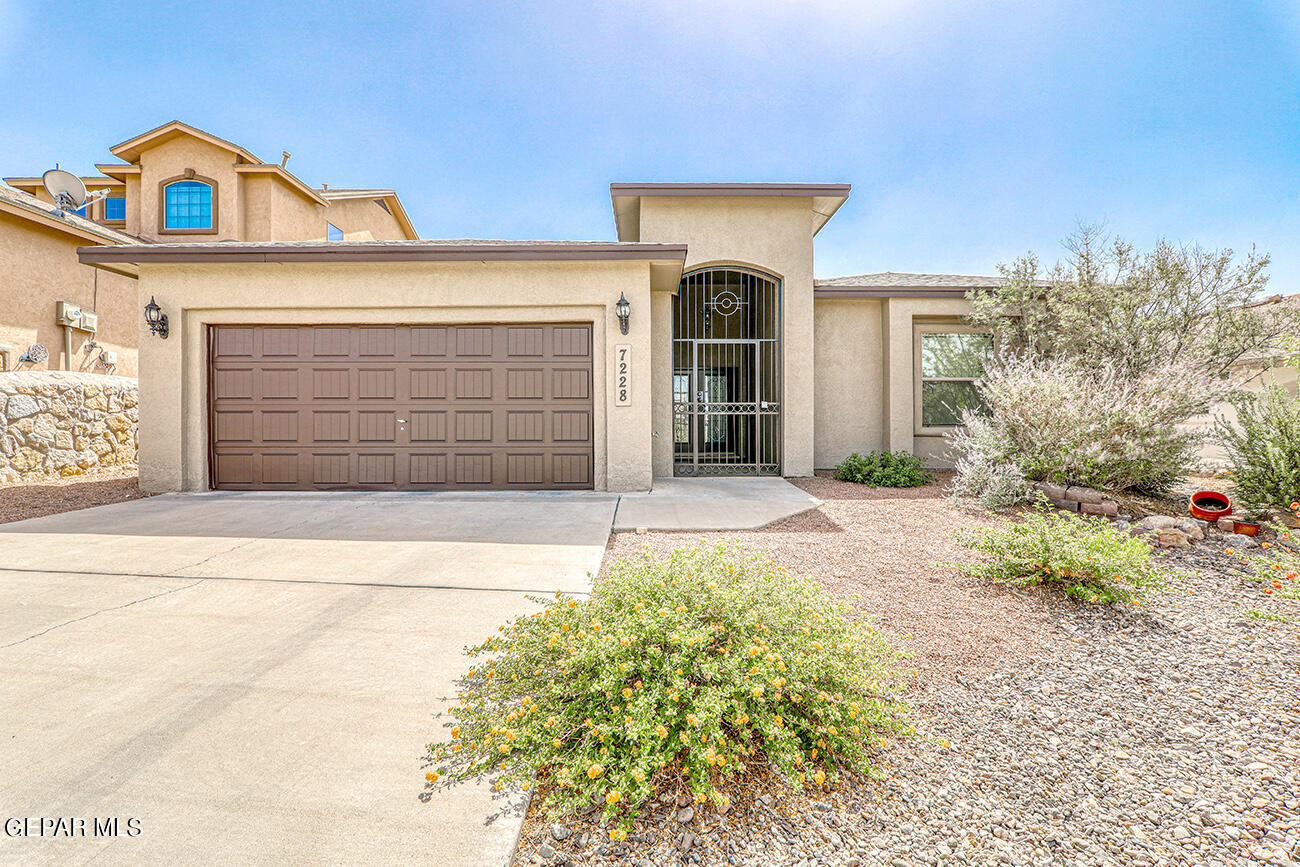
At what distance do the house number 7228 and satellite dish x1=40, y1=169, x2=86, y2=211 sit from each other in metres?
13.8

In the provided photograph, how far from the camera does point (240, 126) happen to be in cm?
1505

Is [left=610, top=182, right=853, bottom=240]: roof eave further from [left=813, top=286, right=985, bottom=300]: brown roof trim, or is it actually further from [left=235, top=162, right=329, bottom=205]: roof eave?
[left=235, top=162, right=329, bottom=205]: roof eave

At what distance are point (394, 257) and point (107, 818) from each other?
6.98 meters

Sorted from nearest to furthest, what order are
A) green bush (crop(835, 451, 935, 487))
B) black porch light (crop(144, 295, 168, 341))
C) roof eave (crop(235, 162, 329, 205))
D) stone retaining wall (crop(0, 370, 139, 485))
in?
black porch light (crop(144, 295, 168, 341)), stone retaining wall (crop(0, 370, 139, 485)), green bush (crop(835, 451, 935, 487)), roof eave (crop(235, 162, 329, 205))

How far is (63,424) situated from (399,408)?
18.7 feet

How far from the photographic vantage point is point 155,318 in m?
7.40

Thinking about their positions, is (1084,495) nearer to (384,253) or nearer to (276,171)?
(384,253)

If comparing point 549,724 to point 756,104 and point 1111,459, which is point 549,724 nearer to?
point 1111,459

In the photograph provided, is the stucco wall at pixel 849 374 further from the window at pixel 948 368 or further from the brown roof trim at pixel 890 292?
the window at pixel 948 368

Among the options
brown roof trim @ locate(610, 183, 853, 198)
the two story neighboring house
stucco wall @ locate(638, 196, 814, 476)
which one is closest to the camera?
brown roof trim @ locate(610, 183, 853, 198)

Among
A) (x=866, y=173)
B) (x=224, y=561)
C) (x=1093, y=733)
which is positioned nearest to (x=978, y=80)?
(x=866, y=173)

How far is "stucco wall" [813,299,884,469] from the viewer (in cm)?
1002

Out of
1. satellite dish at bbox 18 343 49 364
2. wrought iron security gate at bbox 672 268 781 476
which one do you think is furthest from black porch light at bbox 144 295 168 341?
wrought iron security gate at bbox 672 268 781 476

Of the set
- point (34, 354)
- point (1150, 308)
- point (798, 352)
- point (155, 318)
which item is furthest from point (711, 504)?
point (34, 354)
